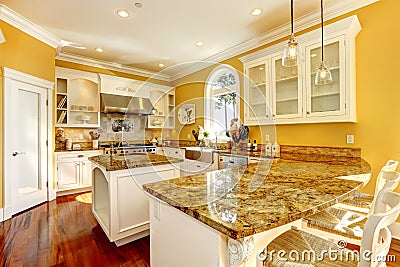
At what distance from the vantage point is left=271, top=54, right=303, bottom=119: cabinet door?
2.80 metres

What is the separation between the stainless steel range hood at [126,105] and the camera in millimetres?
4586

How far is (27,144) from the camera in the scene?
10.7 ft

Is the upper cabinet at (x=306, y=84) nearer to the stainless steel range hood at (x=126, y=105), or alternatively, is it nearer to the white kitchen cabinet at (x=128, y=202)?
the white kitchen cabinet at (x=128, y=202)

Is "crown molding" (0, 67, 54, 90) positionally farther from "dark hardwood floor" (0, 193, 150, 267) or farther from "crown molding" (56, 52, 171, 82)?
"dark hardwood floor" (0, 193, 150, 267)

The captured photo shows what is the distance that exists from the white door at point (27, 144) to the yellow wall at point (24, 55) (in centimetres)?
16

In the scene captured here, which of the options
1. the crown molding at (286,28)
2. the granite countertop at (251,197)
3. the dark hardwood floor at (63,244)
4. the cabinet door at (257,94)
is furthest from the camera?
the cabinet door at (257,94)

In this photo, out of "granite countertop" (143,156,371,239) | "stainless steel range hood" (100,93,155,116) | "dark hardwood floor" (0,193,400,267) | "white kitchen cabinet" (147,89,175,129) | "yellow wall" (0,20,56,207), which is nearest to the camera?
"granite countertop" (143,156,371,239)

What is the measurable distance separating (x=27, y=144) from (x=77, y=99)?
59.4 inches

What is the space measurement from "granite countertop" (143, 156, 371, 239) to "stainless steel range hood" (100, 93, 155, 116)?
12.6ft

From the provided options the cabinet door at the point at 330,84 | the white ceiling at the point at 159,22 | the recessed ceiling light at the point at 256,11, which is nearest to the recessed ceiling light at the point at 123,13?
the white ceiling at the point at 159,22

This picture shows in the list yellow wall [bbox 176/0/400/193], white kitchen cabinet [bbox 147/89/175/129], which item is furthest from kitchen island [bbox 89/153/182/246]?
white kitchen cabinet [bbox 147/89/175/129]

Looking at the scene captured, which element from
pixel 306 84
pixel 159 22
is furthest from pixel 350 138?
pixel 159 22

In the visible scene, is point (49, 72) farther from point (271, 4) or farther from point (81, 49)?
point (271, 4)

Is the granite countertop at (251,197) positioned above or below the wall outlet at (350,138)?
below
